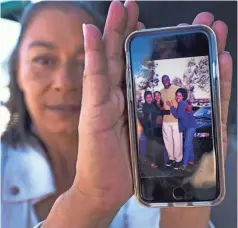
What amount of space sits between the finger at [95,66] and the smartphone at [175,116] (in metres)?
0.03

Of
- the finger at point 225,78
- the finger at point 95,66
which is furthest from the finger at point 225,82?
the finger at point 95,66

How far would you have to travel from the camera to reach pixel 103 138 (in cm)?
33

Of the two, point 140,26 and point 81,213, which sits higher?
point 140,26

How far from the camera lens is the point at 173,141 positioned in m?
0.34

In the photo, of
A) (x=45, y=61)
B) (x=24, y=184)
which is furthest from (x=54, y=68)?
(x=24, y=184)

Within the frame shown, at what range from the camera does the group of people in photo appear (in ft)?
1.12

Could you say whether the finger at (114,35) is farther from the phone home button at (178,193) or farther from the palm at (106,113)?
the phone home button at (178,193)

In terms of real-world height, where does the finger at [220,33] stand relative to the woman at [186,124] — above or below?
above

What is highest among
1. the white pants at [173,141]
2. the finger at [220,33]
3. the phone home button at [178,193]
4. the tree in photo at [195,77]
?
the finger at [220,33]

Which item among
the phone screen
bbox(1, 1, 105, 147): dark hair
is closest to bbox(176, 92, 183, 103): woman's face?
the phone screen

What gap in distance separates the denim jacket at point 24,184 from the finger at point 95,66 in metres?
0.09

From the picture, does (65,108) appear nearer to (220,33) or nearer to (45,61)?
(45,61)

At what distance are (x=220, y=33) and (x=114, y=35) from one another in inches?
3.7

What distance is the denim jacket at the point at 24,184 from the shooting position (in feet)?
1.21
